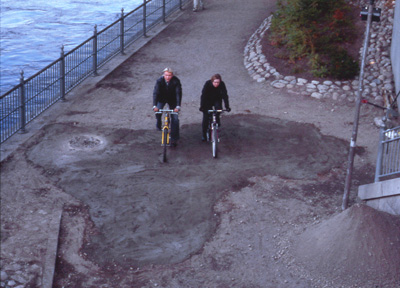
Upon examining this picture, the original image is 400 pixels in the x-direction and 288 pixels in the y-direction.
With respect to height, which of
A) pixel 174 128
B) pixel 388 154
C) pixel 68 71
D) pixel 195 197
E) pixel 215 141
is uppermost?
pixel 68 71

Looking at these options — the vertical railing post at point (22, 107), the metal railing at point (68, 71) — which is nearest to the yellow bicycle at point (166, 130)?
the vertical railing post at point (22, 107)

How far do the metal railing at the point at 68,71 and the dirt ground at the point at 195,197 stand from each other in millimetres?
384

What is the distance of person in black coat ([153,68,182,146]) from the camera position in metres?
12.2

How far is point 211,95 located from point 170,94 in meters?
0.91

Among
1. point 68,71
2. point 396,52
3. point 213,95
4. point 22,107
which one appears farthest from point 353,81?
point 22,107

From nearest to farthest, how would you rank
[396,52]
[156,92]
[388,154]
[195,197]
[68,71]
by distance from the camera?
[388,154], [195,197], [156,92], [68,71], [396,52]

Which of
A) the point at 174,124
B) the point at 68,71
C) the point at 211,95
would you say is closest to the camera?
the point at 174,124

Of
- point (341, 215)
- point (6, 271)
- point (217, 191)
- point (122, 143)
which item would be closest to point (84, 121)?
point (122, 143)

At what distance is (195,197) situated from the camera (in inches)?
415

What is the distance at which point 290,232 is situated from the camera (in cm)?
940

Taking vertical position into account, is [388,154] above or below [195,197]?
above

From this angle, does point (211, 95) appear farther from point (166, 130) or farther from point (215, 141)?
point (166, 130)

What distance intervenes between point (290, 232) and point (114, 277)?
3.02 meters

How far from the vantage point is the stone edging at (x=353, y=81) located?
51.2ft
